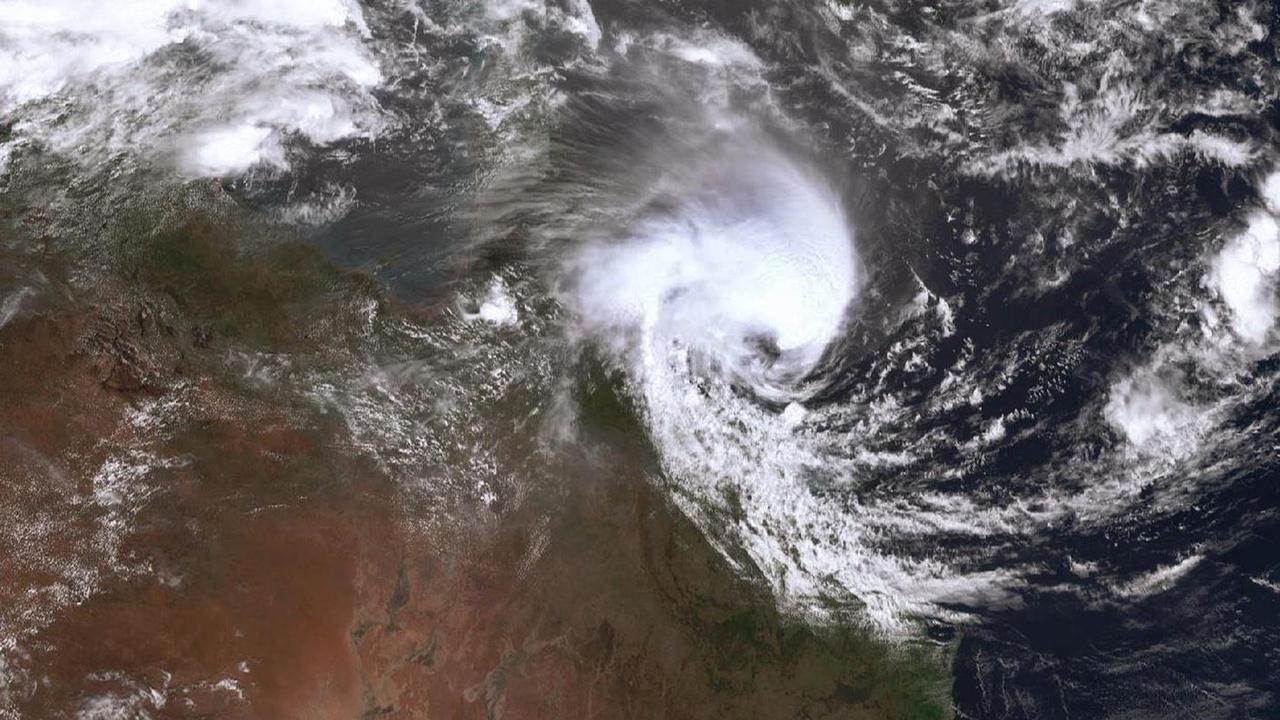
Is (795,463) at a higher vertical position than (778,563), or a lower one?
higher

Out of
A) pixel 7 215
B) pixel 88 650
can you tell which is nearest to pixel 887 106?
pixel 7 215

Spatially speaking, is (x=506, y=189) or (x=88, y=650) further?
(x=506, y=189)

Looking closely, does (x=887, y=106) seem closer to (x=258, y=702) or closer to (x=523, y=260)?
(x=523, y=260)

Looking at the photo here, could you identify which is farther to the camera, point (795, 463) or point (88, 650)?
point (795, 463)

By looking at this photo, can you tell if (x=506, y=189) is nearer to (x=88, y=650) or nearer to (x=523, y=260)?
(x=523, y=260)

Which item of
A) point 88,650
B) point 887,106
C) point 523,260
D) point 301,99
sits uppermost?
point 887,106

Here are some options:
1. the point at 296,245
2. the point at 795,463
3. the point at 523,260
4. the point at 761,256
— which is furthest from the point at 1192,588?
the point at 296,245

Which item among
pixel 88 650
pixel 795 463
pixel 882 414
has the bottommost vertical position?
pixel 88 650

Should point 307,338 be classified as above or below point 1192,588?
below
